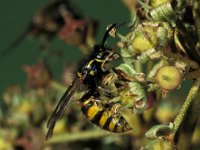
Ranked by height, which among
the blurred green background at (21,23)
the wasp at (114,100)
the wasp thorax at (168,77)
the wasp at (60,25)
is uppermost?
the wasp thorax at (168,77)

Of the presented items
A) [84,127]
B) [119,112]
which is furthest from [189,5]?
[84,127]

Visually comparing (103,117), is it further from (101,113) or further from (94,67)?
(94,67)

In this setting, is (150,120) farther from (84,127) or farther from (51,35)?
(51,35)

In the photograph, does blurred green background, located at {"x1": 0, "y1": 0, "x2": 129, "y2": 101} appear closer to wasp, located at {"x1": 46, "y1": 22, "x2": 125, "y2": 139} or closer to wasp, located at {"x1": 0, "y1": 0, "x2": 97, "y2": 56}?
wasp, located at {"x1": 0, "y1": 0, "x2": 97, "y2": 56}

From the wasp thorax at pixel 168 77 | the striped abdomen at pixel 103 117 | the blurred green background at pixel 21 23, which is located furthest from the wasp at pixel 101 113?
the blurred green background at pixel 21 23

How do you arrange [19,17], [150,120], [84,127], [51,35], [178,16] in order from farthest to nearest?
1. [19,17]
2. [51,35]
3. [84,127]
4. [150,120]
5. [178,16]

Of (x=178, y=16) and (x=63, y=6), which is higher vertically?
(x=178, y=16)

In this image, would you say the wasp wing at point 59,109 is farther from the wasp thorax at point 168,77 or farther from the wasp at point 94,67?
the wasp thorax at point 168,77
